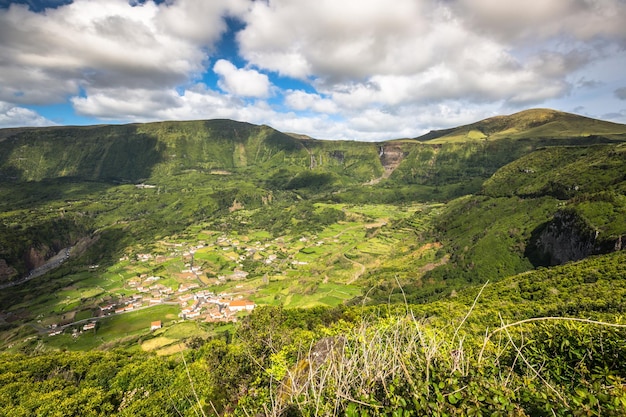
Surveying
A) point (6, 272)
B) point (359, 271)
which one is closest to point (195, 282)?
point (359, 271)

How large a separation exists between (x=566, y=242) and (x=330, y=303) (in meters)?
55.5

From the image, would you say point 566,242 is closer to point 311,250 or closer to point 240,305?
point 240,305

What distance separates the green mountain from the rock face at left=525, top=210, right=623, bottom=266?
1.25 feet

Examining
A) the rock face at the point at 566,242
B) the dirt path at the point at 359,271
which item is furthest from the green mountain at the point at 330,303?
the dirt path at the point at 359,271

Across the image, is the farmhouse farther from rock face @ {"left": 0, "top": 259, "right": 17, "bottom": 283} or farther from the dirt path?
rock face @ {"left": 0, "top": 259, "right": 17, "bottom": 283}

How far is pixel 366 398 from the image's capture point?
550cm

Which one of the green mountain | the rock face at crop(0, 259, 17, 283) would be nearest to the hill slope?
the rock face at crop(0, 259, 17, 283)

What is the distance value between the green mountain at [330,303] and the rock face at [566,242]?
1.25ft

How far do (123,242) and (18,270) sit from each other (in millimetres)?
38732

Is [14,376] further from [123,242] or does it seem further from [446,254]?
[123,242]

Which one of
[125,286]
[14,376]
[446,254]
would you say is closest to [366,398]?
[14,376]

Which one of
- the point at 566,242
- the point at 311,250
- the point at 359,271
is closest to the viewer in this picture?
the point at 566,242

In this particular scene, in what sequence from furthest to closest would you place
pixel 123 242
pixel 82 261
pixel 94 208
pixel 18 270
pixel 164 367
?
1. pixel 94 208
2. pixel 123 242
3. pixel 82 261
4. pixel 18 270
5. pixel 164 367

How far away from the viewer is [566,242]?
6325 centimetres
